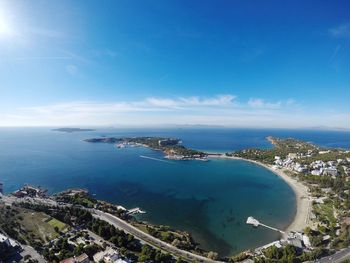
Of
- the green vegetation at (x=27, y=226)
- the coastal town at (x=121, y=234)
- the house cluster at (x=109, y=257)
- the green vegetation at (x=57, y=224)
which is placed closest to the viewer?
the house cluster at (x=109, y=257)

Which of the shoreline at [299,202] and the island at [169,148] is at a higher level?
the island at [169,148]

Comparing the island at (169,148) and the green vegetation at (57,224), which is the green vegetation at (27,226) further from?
the island at (169,148)

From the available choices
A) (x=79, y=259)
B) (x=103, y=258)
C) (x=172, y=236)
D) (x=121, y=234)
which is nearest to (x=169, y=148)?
(x=172, y=236)

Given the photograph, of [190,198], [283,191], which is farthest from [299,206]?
[190,198]

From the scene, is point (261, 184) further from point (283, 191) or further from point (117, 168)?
point (117, 168)

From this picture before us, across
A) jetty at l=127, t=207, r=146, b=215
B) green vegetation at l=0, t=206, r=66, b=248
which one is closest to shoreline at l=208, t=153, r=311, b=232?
jetty at l=127, t=207, r=146, b=215

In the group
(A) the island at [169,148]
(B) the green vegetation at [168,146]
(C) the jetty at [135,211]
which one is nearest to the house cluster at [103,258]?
(C) the jetty at [135,211]
